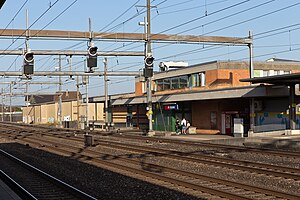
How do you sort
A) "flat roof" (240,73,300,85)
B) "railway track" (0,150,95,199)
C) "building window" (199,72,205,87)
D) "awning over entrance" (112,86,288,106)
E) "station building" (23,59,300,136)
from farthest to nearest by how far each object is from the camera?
"building window" (199,72,205,87) < "station building" (23,59,300,136) < "awning over entrance" (112,86,288,106) < "flat roof" (240,73,300,85) < "railway track" (0,150,95,199)

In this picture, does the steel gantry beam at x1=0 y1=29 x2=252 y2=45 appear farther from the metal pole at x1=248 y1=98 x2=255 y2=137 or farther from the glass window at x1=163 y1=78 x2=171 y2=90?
the glass window at x1=163 y1=78 x2=171 y2=90

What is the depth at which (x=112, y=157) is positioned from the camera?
21.5m

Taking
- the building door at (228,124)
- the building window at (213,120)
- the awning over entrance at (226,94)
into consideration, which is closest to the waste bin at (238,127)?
the awning over entrance at (226,94)

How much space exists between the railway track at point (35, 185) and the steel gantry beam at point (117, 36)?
13329mm

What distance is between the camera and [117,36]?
32750 millimetres

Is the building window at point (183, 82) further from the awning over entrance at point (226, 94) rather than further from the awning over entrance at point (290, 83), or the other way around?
the awning over entrance at point (290, 83)

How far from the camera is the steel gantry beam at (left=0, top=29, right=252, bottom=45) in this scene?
30766mm

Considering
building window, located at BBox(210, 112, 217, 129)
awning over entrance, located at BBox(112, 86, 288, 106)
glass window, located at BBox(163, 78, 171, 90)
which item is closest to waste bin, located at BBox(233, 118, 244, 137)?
awning over entrance, located at BBox(112, 86, 288, 106)

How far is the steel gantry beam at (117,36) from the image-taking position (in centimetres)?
3077

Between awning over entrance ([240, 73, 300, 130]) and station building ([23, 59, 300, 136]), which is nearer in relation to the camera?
awning over entrance ([240, 73, 300, 130])

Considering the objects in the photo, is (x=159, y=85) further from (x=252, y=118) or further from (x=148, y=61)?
(x=148, y=61)

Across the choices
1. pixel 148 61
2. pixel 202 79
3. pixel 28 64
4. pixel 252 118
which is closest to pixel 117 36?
pixel 148 61

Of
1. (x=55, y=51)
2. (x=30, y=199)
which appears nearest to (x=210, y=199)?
(x=30, y=199)

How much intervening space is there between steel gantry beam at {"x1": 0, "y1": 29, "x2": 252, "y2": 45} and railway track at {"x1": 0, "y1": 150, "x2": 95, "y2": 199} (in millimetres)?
13329
